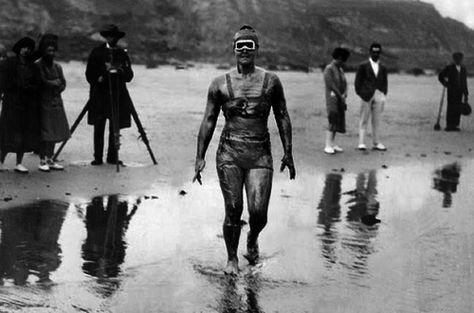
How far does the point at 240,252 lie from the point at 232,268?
88cm

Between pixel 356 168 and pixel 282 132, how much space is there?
663 cm

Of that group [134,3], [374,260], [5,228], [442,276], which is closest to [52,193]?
[5,228]

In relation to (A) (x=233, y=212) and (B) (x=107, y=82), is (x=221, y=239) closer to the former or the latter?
(A) (x=233, y=212)

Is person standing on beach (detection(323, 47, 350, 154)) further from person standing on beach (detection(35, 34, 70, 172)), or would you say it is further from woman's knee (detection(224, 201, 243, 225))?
woman's knee (detection(224, 201, 243, 225))

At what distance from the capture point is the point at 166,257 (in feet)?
24.4

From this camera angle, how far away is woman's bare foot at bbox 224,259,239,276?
22.5ft

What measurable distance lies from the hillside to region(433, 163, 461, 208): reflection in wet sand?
49.2 metres

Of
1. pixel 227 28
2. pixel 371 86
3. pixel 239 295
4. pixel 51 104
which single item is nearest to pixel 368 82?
pixel 371 86

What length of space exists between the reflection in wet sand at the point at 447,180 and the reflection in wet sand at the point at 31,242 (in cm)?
488

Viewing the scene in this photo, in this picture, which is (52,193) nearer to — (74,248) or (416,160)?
(74,248)

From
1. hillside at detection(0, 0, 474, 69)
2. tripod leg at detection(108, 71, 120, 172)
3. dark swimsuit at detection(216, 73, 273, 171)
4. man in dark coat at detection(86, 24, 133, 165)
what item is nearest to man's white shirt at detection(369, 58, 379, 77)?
man in dark coat at detection(86, 24, 133, 165)

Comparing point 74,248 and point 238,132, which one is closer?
point 238,132

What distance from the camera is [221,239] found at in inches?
326

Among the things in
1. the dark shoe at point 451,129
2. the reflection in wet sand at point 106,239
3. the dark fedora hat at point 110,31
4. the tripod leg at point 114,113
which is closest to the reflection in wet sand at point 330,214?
the reflection in wet sand at point 106,239
